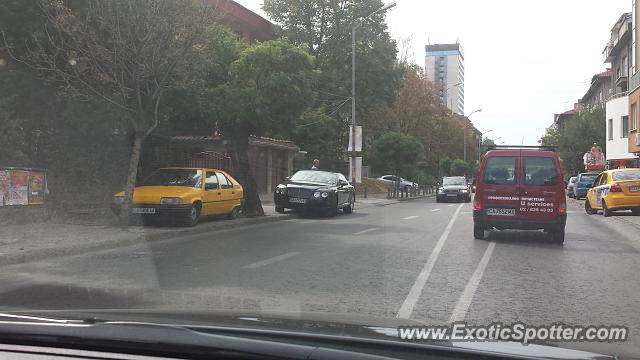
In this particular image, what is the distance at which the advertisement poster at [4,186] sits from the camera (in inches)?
520

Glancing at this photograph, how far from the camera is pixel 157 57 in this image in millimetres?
12758

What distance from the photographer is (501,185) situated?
12156 mm

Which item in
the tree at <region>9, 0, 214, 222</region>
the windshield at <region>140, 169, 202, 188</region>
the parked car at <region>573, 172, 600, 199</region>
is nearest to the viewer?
the tree at <region>9, 0, 214, 222</region>

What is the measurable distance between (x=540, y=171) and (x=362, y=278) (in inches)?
242

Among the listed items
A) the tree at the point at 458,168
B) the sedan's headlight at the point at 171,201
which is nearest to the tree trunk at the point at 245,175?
the sedan's headlight at the point at 171,201

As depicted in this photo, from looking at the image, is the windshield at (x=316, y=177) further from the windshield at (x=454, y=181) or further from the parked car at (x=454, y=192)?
the windshield at (x=454, y=181)

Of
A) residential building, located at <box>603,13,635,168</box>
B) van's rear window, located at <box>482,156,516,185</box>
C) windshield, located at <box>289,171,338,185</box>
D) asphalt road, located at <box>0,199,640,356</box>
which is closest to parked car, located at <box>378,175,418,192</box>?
residential building, located at <box>603,13,635,168</box>

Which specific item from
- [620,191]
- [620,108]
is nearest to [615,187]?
[620,191]

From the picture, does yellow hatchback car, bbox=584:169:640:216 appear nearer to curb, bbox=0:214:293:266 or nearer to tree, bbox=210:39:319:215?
tree, bbox=210:39:319:215

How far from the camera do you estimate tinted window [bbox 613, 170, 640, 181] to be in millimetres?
18250

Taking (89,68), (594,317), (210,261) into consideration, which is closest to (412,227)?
(210,261)

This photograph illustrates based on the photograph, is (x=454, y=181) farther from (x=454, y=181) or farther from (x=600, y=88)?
(x=600, y=88)

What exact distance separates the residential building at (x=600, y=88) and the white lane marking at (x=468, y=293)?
53.3 meters

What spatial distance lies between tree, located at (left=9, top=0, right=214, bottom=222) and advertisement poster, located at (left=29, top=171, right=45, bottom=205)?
2.20 metres
